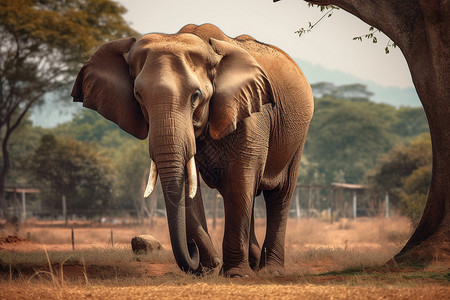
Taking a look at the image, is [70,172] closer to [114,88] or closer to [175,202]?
[114,88]

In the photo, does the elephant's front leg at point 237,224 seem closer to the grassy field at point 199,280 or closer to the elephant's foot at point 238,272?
the elephant's foot at point 238,272

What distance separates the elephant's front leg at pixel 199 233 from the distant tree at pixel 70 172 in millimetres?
29447

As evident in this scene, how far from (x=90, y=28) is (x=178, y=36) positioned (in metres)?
26.1

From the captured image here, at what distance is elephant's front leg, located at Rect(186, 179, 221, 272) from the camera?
33.3 ft

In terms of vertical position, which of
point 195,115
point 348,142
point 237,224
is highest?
point 348,142

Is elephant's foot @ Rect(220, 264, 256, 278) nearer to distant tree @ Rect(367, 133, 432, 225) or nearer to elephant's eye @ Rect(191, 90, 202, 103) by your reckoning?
elephant's eye @ Rect(191, 90, 202, 103)

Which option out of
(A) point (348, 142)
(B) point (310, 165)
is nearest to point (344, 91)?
(A) point (348, 142)

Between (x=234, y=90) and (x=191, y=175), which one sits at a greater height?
(x=234, y=90)

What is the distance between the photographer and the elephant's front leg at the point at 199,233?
10.1 m

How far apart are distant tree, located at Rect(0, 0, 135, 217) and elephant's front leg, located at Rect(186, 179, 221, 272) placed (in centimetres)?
2490

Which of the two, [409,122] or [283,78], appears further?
[409,122]

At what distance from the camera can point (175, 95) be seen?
8.65 meters

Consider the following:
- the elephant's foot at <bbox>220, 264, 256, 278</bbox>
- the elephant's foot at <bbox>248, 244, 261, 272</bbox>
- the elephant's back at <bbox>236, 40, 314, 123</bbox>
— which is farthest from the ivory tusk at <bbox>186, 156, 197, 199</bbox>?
the elephant's foot at <bbox>248, 244, 261, 272</bbox>

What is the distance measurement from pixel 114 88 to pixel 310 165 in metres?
52.6
